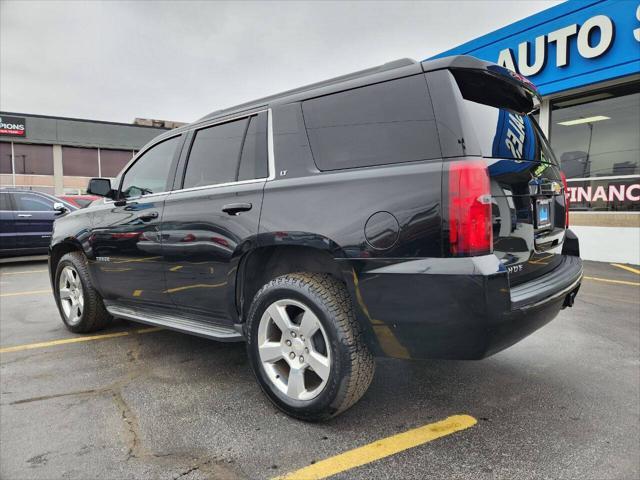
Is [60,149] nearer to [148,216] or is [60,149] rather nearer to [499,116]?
[148,216]

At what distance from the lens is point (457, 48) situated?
1209cm

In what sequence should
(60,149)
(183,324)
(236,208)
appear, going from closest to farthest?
(236,208)
(183,324)
(60,149)

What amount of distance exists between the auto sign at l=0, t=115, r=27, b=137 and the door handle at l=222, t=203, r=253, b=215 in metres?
30.3

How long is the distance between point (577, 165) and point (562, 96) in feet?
5.26

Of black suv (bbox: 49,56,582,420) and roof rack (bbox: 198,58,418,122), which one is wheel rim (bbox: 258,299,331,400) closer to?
black suv (bbox: 49,56,582,420)

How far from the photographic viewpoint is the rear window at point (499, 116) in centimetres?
224

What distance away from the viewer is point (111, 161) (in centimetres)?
3061

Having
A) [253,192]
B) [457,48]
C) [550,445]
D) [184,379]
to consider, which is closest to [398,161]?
[253,192]

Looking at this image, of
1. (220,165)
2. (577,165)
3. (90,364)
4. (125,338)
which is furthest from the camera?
(577,165)

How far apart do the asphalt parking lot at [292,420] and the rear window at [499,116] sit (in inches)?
58.3

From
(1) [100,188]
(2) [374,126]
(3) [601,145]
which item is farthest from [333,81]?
(3) [601,145]

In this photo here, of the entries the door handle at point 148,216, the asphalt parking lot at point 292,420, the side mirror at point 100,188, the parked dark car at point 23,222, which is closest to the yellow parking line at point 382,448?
the asphalt parking lot at point 292,420

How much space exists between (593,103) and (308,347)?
1014 cm

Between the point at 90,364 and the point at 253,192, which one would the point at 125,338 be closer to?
the point at 90,364
